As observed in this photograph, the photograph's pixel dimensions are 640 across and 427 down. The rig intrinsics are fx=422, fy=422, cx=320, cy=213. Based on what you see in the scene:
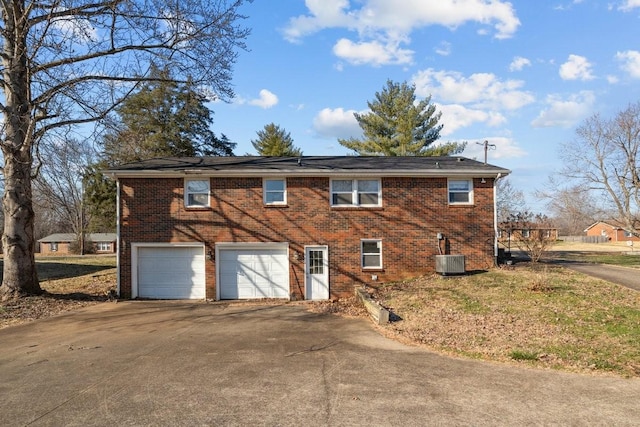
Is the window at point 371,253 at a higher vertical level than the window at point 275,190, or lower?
lower

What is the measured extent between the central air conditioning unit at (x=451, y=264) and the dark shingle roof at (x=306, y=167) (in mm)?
3254

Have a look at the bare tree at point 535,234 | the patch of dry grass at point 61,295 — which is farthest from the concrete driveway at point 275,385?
the bare tree at point 535,234

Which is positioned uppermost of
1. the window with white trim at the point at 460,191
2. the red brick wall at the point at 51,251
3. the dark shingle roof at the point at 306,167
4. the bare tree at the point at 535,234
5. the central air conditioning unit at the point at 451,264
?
the dark shingle roof at the point at 306,167

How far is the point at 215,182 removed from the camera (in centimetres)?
1593

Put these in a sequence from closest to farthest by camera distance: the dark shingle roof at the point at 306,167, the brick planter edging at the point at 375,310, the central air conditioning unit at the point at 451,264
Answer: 1. the brick planter edging at the point at 375,310
2. the central air conditioning unit at the point at 451,264
3. the dark shingle roof at the point at 306,167

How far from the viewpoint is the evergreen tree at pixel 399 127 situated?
37156mm

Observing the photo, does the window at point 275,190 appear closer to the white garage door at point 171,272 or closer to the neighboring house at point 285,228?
the neighboring house at point 285,228

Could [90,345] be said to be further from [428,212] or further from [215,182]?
[428,212]

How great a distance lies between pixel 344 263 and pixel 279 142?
94.1ft

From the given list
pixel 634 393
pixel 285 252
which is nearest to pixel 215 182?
pixel 285 252

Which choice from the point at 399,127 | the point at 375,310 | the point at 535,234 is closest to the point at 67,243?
the point at 399,127

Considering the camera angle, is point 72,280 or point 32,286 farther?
point 72,280

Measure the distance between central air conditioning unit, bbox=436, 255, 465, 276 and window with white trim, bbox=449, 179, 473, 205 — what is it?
93.7 inches

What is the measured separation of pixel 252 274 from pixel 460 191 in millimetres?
8662
